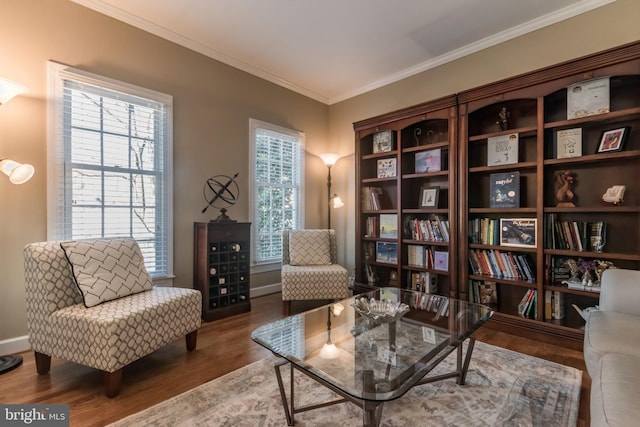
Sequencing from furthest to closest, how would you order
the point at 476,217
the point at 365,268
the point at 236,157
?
the point at 365,268, the point at 236,157, the point at 476,217

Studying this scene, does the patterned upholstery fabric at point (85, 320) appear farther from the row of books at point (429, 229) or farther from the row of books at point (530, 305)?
the row of books at point (530, 305)

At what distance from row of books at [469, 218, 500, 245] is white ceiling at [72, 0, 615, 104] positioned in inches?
71.4

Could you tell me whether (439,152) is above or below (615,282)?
above

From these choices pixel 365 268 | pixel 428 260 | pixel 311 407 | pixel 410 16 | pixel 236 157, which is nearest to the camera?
pixel 311 407

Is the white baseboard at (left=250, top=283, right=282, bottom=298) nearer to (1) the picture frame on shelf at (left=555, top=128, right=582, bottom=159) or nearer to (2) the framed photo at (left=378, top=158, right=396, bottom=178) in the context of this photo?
(2) the framed photo at (left=378, top=158, right=396, bottom=178)

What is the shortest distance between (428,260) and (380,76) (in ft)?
7.84

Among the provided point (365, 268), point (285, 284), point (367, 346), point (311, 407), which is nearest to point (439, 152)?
point (365, 268)

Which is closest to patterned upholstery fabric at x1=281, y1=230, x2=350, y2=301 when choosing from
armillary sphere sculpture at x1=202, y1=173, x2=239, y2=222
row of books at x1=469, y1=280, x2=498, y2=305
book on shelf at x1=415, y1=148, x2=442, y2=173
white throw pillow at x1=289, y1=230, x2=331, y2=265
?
white throw pillow at x1=289, y1=230, x2=331, y2=265

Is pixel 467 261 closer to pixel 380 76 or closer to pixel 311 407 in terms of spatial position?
pixel 311 407

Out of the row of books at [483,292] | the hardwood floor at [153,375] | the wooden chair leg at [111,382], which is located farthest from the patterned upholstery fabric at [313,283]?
the wooden chair leg at [111,382]

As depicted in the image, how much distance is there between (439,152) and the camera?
3.20m

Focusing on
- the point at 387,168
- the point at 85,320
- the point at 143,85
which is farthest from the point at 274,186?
the point at 85,320

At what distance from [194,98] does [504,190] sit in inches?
127

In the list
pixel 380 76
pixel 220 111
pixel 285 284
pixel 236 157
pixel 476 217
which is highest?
pixel 380 76
